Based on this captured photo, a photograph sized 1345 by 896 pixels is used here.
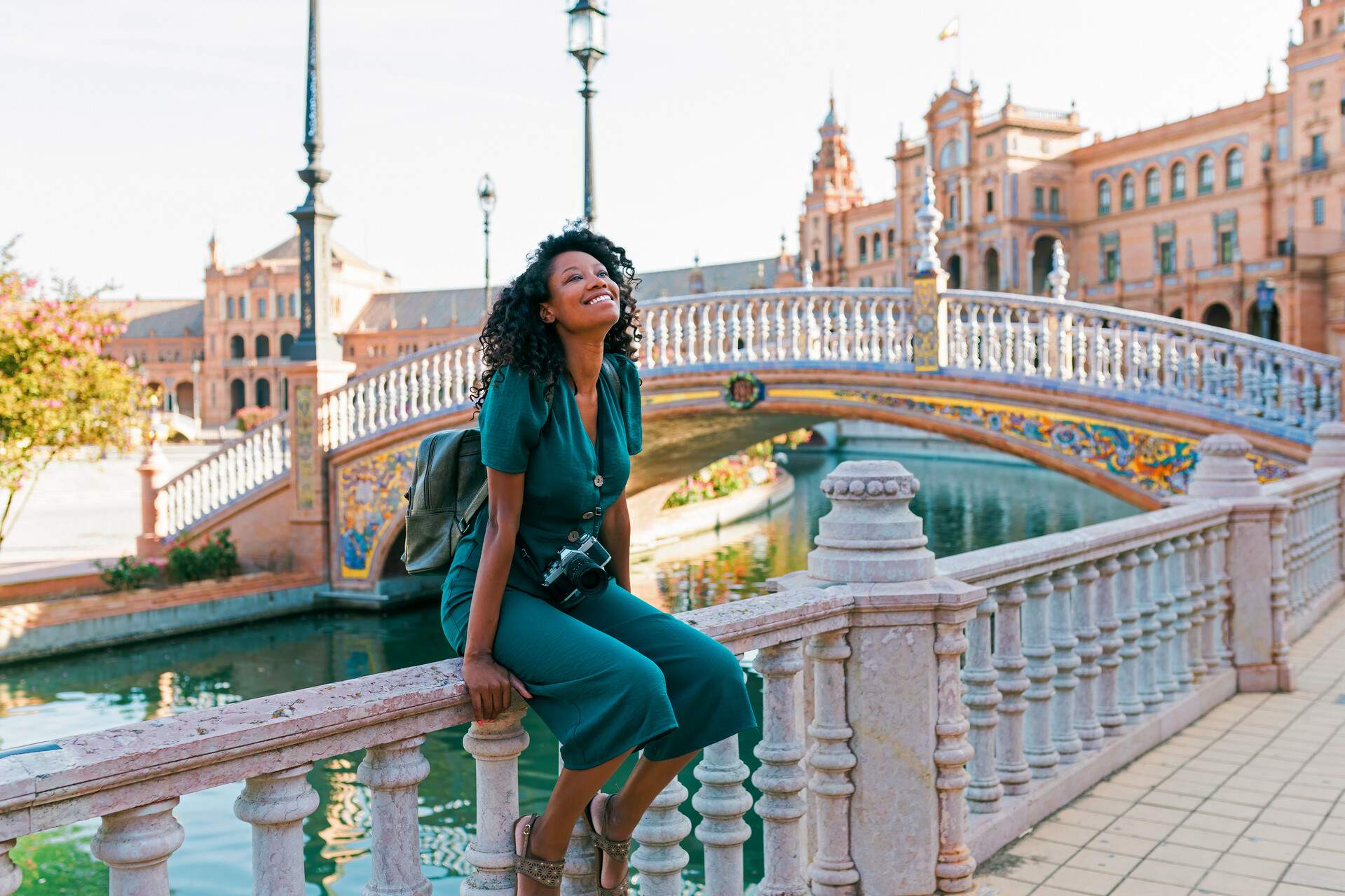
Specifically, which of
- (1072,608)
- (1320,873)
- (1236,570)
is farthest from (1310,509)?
(1320,873)

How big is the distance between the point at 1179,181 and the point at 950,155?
11288 millimetres

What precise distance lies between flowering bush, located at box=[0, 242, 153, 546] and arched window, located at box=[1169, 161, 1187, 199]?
142 feet

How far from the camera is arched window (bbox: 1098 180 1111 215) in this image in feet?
168

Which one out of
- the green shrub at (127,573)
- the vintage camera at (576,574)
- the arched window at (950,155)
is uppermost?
the arched window at (950,155)

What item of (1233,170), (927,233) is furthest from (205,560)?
(1233,170)

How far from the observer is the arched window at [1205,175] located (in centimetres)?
4650

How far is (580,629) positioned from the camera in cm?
225

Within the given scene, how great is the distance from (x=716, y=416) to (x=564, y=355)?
41.1ft

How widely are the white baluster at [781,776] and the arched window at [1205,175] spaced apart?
48.8 m

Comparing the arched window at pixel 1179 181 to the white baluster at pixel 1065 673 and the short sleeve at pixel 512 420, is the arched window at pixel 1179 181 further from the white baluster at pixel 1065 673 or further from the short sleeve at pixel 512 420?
the short sleeve at pixel 512 420

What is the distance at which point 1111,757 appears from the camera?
4570 millimetres

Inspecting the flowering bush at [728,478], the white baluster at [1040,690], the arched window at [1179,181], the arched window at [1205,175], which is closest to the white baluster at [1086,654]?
the white baluster at [1040,690]

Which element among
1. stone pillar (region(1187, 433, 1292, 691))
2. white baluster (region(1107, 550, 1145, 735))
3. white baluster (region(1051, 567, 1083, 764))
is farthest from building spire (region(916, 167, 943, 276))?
white baluster (region(1051, 567, 1083, 764))

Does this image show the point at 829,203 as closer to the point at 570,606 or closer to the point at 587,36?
the point at 587,36
